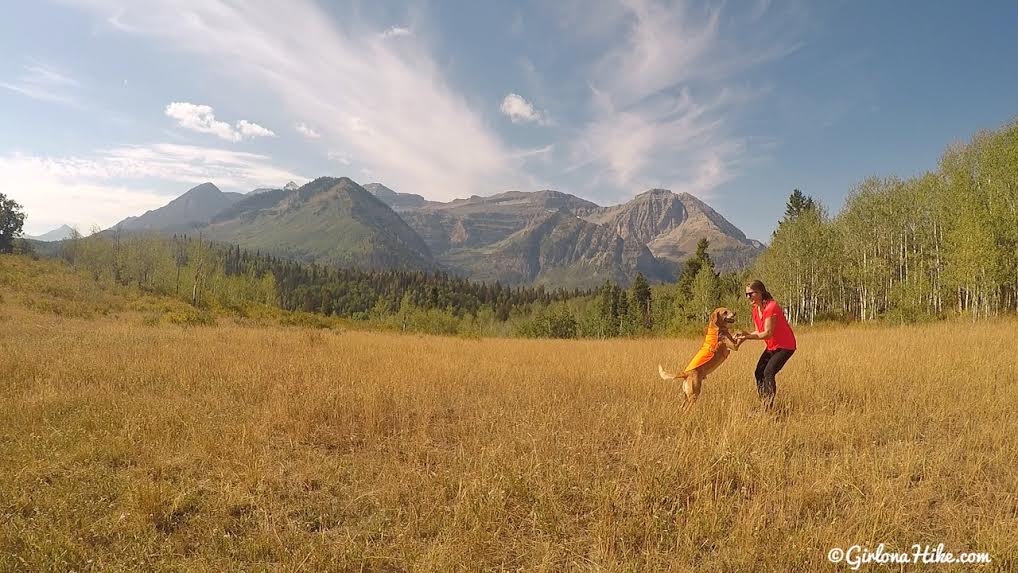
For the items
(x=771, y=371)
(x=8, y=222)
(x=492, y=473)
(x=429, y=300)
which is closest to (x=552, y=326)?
(x=429, y=300)

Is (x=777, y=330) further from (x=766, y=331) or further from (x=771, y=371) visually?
(x=771, y=371)

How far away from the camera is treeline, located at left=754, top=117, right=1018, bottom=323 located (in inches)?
935

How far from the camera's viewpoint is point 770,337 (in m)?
6.61

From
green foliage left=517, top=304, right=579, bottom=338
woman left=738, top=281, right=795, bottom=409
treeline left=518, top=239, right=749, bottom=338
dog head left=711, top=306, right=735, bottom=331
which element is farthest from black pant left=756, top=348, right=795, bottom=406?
green foliage left=517, top=304, right=579, bottom=338

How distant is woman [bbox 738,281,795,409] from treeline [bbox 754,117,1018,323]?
2683cm

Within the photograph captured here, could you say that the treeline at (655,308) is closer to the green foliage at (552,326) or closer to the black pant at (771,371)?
the green foliage at (552,326)

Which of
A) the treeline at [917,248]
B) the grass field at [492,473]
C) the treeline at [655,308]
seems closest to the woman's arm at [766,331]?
the grass field at [492,473]

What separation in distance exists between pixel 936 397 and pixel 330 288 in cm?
15752

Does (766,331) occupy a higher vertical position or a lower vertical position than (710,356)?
higher

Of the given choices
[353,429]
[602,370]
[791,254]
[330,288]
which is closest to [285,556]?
[353,429]

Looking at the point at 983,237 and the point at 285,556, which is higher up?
the point at 983,237

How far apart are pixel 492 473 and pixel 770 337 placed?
5023 millimetres

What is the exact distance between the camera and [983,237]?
75.0ft

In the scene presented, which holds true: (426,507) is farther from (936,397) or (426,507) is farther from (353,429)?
(936,397)
